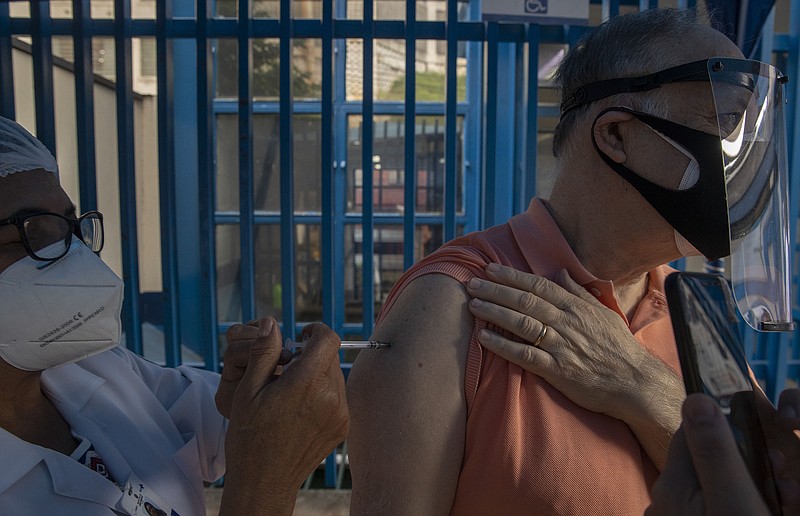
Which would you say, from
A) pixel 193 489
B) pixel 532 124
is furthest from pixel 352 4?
pixel 193 489

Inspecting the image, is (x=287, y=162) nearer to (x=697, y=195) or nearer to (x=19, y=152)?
(x=19, y=152)

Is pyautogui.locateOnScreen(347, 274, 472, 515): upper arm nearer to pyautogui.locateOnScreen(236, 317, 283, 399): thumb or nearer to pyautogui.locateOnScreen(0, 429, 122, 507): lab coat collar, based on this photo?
pyautogui.locateOnScreen(236, 317, 283, 399): thumb

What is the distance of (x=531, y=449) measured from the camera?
1.20 m

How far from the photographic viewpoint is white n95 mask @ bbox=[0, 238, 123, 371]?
49.1 inches

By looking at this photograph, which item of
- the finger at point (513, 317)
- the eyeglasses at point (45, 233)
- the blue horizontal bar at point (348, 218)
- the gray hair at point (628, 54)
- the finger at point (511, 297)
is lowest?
the finger at point (513, 317)

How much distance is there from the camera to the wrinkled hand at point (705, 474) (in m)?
0.69

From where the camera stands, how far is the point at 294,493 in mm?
1192

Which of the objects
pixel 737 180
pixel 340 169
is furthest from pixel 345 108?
pixel 737 180

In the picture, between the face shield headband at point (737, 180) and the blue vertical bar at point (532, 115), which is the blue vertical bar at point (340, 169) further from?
the face shield headband at point (737, 180)

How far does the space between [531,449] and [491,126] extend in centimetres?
203

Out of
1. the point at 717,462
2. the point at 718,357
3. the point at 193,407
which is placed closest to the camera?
the point at 717,462

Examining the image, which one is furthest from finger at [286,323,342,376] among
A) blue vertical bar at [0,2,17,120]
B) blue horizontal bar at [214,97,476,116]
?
blue horizontal bar at [214,97,476,116]

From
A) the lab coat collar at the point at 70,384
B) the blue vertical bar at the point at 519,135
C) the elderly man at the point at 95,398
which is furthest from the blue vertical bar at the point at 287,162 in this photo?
the lab coat collar at the point at 70,384

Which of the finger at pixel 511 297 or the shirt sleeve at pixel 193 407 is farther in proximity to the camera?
the shirt sleeve at pixel 193 407
